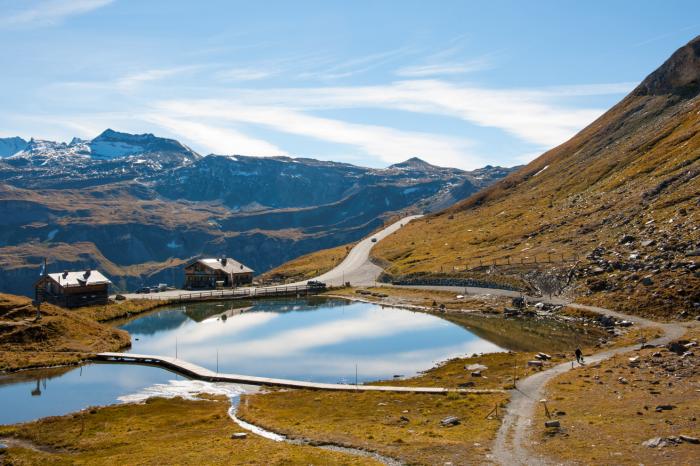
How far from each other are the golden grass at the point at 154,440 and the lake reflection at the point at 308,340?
18934 millimetres

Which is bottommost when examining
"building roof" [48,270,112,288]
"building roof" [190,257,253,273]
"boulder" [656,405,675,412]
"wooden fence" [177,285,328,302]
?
"boulder" [656,405,675,412]

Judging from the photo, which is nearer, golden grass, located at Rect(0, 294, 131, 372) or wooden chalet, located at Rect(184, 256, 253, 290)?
golden grass, located at Rect(0, 294, 131, 372)

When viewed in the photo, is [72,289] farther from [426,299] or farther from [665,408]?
[665,408]

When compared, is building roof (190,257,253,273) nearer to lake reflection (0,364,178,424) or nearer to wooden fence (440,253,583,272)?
wooden fence (440,253,583,272)

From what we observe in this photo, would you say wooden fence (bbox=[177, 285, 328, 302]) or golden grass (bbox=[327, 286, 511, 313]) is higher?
wooden fence (bbox=[177, 285, 328, 302])

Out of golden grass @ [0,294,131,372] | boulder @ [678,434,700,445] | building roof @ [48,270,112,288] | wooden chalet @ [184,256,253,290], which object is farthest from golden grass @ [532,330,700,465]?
wooden chalet @ [184,256,253,290]

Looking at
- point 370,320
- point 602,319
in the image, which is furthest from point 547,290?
point 370,320

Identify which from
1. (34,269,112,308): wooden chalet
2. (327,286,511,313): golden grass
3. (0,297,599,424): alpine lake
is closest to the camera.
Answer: (0,297,599,424): alpine lake

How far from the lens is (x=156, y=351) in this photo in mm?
89375

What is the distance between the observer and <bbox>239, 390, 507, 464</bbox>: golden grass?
39844mm

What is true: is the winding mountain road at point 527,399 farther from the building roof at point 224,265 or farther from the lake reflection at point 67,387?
the building roof at point 224,265

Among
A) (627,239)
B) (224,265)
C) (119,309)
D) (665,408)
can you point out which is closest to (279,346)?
(119,309)

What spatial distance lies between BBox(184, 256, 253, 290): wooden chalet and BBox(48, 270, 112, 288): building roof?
41.3 m

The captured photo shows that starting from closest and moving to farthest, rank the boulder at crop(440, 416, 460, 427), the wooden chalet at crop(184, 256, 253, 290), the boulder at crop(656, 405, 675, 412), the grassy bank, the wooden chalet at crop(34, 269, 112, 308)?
the boulder at crop(656, 405, 675, 412)
the boulder at crop(440, 416, 460, 427)
the grassy bank
the wooden chalet at crop(34, 269, 112, 308)
the wooden chalet at crop(184, 256, 253, 290)
